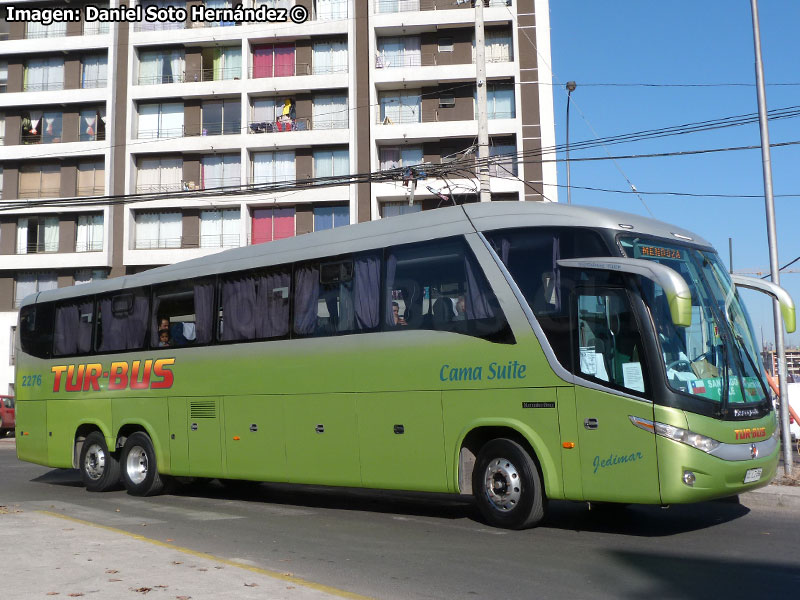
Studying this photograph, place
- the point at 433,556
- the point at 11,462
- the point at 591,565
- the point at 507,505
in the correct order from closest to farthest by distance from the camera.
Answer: the point at 591,565
the point at 433,556
the point at 507,505
the point at 11,462

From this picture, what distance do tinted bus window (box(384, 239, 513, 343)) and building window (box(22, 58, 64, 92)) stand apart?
149ft

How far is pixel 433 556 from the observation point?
27.7 feet

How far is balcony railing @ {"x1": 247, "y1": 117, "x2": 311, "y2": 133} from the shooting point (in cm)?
4738

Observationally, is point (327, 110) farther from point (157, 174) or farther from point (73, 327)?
point (73, 327)

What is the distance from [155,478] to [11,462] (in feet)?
34.5

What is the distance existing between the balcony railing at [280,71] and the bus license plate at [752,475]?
4230 cm

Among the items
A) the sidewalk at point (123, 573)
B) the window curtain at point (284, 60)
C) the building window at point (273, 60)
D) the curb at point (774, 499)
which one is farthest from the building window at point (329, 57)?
the sidewalk at point (123, 573)

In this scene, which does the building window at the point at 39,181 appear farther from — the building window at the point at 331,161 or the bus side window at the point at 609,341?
the bus side window at the point at 609,341

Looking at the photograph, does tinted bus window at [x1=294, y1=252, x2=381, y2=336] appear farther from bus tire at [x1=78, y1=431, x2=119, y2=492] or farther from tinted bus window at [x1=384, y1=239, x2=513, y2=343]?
bus tire at [x1=78, y1=431, x2=119, y2=492]

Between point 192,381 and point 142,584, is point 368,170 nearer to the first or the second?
point 192,381

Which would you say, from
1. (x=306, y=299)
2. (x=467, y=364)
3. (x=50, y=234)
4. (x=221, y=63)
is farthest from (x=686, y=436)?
(x=50, y=234)

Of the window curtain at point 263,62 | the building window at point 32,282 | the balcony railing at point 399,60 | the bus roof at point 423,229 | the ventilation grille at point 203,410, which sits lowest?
the ventilation grille at point 203,410

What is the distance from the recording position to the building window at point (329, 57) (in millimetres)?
47781

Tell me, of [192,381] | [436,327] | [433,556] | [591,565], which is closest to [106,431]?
[192,381]
